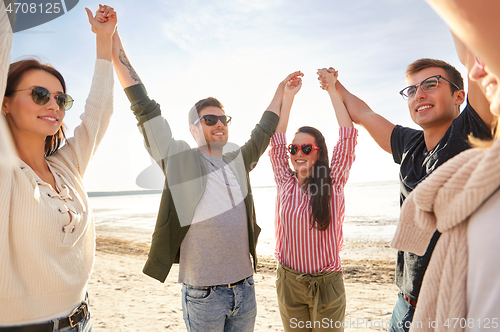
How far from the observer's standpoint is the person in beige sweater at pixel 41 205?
1.62 m

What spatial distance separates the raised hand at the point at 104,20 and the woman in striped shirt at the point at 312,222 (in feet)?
6.82

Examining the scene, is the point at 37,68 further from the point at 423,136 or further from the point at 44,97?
the point at 423,136

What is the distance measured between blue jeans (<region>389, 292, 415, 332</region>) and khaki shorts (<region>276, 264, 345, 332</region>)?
0.62 meters

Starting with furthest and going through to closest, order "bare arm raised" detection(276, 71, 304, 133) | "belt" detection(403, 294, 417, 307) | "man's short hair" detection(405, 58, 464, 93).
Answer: "bare arm raised" detection(276, 71, 304, 133), "man's short hair" detection(405, 58, 464, 93), "belt" detection(403, 294, 417, 307)

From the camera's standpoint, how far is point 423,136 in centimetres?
256

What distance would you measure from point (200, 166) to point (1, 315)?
5.83 feet

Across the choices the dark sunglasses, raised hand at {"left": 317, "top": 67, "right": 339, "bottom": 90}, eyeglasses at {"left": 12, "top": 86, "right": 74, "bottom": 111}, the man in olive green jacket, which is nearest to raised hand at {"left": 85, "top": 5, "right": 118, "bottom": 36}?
the man in olive green jacket

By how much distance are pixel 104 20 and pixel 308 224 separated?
2.81 m

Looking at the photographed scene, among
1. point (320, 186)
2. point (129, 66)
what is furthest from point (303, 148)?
→ point (129, 66)

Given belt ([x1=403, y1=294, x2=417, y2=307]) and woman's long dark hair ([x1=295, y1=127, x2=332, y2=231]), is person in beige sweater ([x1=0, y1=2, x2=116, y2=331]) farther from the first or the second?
belt ([x1=403, y1=294, x2=417, y2=307])

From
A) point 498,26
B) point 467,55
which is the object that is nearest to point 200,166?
point 467,55

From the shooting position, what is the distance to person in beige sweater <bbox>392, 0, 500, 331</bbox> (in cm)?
80

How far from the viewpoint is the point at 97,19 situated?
2.67 metres

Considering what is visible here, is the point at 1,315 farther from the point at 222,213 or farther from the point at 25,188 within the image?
the point at 222,213
